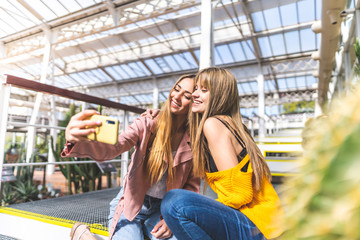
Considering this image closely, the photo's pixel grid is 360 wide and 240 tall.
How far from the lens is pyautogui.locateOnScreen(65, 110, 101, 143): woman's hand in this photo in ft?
2.46

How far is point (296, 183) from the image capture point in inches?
6.7

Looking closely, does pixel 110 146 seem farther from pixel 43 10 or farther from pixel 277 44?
pixel 277 44

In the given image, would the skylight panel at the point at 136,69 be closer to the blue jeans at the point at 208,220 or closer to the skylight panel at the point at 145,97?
the skylight panel at the point at 145,97

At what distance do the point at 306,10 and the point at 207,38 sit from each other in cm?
740

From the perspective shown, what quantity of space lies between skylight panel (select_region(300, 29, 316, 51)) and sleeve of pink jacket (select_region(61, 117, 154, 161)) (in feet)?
36.1

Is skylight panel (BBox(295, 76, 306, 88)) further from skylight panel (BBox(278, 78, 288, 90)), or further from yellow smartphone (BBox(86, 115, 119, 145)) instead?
yellow smartphone (BBox(86, 115, 119, 145))

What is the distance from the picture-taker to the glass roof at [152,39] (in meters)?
8.62

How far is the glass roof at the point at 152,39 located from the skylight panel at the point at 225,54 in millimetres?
45

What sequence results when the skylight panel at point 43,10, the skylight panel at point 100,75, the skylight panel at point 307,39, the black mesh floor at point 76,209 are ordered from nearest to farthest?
1. the black mesh floor at point 76,209
2. the skylight panel at point 43,10
3. the skylight panel at point 307,39
4. the skylight panel at point 100,75

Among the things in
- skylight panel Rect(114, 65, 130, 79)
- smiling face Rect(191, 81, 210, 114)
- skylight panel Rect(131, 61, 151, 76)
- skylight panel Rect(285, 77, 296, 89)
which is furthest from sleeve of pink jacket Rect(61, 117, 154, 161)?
skylight panel Rect(285, 77, 296, 89)

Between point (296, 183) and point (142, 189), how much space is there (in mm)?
1108

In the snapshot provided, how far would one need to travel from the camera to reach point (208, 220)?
0.87m

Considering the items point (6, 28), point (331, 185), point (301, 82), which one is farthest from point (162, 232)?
point (301, 82)

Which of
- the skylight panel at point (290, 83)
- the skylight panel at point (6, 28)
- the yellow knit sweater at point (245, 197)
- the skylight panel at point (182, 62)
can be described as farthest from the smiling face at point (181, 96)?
the skylight panel at point (290, 83)
